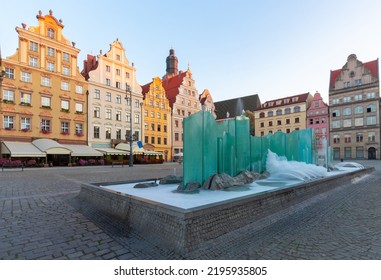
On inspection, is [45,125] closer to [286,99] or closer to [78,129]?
[78,129]

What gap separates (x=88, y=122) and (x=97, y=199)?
30.7 metres

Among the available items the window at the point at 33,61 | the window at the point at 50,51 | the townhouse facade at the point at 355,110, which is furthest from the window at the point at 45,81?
the townhouse facade at the point at 355,110

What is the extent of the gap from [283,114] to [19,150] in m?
55.6

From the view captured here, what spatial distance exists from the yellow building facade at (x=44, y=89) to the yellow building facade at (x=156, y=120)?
37.5 feet

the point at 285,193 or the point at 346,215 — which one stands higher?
the point at 285,193

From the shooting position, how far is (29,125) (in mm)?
28312

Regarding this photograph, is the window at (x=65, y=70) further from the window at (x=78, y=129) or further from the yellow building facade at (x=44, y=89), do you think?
the window at (x=78, y=129)

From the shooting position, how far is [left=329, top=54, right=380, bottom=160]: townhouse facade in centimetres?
4759

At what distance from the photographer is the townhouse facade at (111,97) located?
114ft

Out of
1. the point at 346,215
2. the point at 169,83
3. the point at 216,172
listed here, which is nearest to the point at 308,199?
the point at 346,215

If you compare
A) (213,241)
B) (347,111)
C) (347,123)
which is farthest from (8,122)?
(347,111)

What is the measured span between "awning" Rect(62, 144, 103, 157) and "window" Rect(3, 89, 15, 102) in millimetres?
8108

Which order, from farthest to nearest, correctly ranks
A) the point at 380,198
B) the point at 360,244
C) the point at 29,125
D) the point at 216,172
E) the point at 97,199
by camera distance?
the point at 29,125 → the point at 380,198 → the point at 216,172 → the point at 97,199 → the point at 360,244

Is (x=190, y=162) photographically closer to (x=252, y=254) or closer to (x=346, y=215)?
(x=252, y=254)
